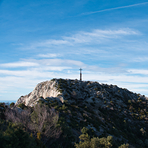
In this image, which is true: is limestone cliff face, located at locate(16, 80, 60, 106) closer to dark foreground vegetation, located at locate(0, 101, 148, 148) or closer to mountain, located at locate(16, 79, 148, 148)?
mountain, located at locate(16, 79, 148, 148)

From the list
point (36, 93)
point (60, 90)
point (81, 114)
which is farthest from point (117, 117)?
point (36, 93)

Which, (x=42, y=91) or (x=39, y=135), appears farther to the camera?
(x=42, y=91)

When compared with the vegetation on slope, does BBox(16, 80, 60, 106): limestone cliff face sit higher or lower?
higher

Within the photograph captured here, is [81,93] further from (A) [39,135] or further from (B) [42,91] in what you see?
(A) [39,135]

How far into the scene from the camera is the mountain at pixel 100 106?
42178 millimetres

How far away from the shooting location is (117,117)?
55531 millimetres

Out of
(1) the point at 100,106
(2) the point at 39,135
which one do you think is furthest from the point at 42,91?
(2) the point at 39,135

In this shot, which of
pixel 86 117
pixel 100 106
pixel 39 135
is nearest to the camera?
pixel 39 135

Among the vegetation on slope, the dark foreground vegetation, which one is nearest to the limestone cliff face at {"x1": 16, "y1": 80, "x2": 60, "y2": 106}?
the vegetation on slope

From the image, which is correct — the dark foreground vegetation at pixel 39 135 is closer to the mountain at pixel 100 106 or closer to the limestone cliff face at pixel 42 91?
the mountain at pixel 100 106

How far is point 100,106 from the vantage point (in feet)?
194

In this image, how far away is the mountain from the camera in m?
42.2

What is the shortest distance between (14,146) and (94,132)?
26254mm

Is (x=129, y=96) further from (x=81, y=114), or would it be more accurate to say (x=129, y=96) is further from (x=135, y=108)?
(x=81, y=114)
